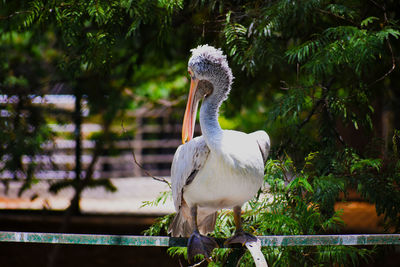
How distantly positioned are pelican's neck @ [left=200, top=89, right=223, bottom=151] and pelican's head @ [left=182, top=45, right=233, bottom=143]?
4 cm

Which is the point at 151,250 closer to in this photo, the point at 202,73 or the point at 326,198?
the point at 326,198

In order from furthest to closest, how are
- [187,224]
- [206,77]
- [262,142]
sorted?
[187,224]
[262,142]
[206,77]

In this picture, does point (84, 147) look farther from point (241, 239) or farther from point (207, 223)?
point (241, 239)

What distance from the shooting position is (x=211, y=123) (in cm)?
308

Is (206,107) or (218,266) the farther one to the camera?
(218,266)

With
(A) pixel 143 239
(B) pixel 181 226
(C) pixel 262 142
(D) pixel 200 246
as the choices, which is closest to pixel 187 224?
(B) pixel 181 226

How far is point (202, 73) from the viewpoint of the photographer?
3.22m

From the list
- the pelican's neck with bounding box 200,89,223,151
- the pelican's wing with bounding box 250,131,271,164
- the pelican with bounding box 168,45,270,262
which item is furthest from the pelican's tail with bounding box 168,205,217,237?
the pelican's neck with bounding box 200,89,223,151

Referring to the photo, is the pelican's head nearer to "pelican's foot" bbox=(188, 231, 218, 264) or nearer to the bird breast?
the bird breast

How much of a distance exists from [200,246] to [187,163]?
18.8 inches

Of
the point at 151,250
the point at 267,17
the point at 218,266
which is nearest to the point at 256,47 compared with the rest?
the point at 267,17

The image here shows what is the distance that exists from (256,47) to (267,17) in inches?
10.0

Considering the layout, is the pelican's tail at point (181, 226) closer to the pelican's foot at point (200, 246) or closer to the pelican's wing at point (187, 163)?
the pelican's wing at point (187, 163)

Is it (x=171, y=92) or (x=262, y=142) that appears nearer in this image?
(x=262, y=142)
